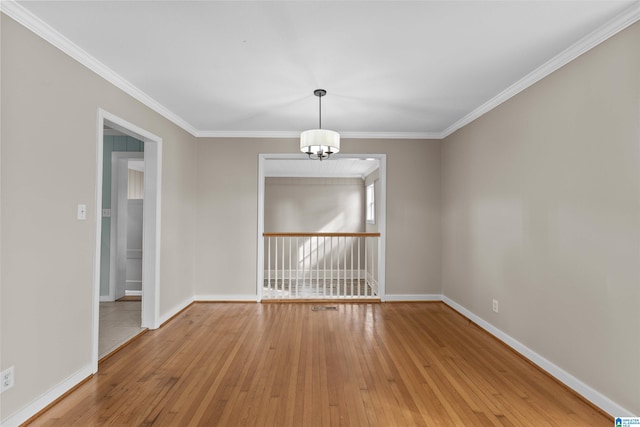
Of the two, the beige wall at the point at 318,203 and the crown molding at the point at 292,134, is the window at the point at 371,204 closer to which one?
the beige wall at the point at 318,203

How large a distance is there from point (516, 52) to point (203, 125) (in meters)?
3.66

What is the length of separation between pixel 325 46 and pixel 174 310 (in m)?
3.51

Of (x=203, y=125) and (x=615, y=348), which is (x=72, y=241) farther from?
(x=615, y=348)

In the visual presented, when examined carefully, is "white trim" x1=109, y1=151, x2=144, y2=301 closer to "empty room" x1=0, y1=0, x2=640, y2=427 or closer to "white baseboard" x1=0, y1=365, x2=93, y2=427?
"empty room" x1=0, y1=0, x2=640, y2=427

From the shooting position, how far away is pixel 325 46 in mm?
2309

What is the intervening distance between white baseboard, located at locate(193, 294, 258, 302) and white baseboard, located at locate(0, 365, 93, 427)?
217 centimetres

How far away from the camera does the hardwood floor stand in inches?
78.7

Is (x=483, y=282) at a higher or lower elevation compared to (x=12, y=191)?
lower

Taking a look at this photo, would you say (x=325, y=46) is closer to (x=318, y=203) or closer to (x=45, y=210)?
(x=45, y=210)

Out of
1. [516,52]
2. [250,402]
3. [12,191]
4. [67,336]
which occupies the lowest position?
[250,402]

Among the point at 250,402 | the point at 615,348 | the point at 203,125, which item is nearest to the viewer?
the point at 615,348

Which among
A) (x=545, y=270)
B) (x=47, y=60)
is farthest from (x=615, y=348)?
(x=47, y=60)

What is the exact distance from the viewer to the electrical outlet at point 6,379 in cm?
179

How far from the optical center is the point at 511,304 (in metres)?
3.07
